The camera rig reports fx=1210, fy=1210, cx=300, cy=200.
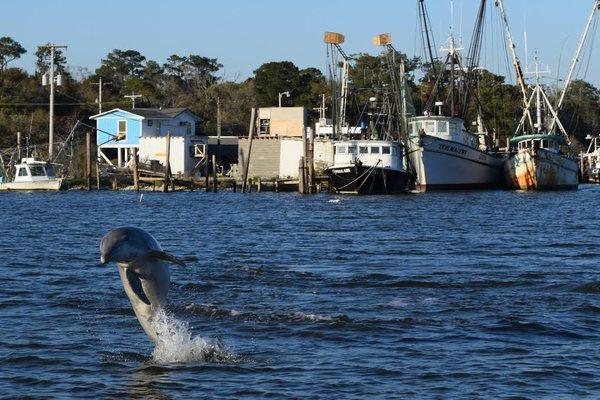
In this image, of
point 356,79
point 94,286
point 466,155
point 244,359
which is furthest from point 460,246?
point 356,79

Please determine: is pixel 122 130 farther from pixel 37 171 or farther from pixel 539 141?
pixel 539 141

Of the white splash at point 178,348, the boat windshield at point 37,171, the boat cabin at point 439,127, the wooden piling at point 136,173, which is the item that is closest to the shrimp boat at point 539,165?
the boat cabin at point 439,127

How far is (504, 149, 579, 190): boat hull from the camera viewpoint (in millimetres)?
77438

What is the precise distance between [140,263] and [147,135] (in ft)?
264

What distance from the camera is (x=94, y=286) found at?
2492cm

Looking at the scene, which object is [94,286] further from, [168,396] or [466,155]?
[466,155]

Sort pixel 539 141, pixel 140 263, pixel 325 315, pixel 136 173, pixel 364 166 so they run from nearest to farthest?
pixel 140 263
pixel 325 315
pixel 364 166
pixel 539 141
pixel 136 173

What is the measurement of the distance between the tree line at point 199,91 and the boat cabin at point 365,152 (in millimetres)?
35332

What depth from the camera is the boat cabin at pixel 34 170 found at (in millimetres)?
82625

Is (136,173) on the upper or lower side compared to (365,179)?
upper

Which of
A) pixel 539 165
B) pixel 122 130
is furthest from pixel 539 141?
pixel 122 130

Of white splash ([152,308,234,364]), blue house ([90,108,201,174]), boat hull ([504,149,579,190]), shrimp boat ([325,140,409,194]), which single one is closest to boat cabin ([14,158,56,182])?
blue house ([90,108,201,174])

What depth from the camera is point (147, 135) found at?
94.8 m

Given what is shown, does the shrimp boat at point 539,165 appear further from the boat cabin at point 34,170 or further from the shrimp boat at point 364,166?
the boat cabin at point 34,170
